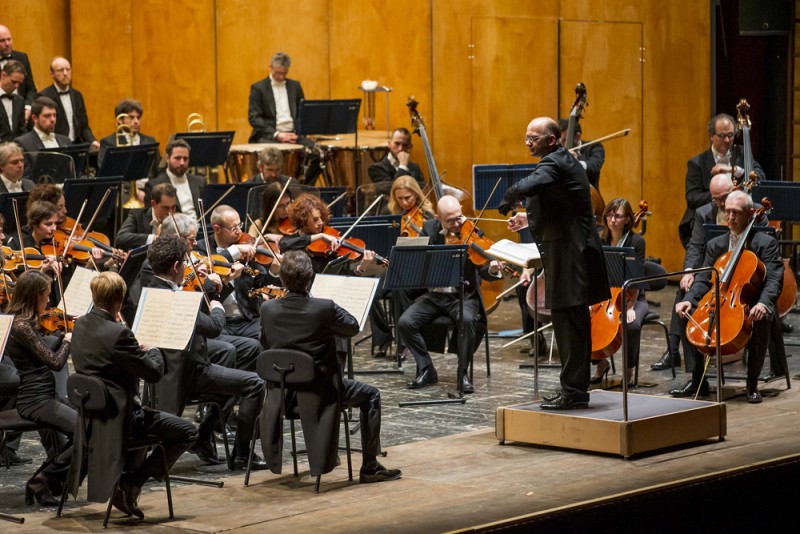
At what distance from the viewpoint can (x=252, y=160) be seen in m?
10.5

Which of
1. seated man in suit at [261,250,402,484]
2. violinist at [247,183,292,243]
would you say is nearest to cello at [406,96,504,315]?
violinist at [247,183,292,243]

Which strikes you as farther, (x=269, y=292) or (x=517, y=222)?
(x=269, y=292)

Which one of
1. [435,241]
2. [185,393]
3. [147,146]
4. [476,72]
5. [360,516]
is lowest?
[360,516]

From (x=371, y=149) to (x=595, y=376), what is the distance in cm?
358

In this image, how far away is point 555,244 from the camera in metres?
6.15

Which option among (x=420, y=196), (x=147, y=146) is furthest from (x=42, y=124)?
(x=420, y=196)

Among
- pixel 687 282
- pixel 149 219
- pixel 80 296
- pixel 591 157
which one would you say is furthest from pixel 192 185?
pixel 687 282

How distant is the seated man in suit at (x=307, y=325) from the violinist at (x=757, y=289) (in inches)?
94.5

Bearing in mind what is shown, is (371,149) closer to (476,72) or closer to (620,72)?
(476,72)

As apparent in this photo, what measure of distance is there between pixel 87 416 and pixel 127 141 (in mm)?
5038

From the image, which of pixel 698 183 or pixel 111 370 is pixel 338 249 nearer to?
→ pixel 111 370

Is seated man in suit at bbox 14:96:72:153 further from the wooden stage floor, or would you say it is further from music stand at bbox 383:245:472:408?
music stand at bbox 383:245:472:408

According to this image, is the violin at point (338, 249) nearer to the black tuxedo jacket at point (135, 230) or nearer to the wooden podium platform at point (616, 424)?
the black tuxedo jacket at point (135, 230)

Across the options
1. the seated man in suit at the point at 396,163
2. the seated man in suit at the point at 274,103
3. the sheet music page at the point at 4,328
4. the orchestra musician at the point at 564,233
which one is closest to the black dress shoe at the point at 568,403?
the orchestra musician at the point at 564,233
